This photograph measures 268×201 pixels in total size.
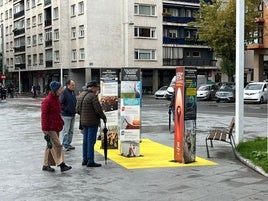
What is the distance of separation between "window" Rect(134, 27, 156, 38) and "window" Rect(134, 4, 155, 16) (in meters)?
1.99

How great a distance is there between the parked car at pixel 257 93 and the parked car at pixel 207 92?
6248 mm

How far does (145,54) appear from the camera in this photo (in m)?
62.3

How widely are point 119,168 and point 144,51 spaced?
174 ft

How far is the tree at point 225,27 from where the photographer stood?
46281mm

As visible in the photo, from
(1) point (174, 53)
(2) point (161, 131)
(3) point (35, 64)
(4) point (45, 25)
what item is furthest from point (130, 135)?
(3) point (35, 64)

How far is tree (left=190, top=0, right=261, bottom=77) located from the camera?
152 feet

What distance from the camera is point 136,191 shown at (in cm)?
757

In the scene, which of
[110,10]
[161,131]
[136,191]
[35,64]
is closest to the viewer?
[136,191]

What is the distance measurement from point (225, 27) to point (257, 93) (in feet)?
35.9

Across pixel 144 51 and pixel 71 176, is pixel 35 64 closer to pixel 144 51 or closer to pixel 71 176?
pixel 144 51

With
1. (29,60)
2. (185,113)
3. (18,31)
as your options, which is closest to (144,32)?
(29,60)

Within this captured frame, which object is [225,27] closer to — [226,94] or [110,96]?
[226,94]

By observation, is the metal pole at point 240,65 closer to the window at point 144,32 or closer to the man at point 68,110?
the man at point 68,110

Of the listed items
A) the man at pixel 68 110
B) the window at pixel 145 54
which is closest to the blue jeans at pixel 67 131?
the man at pixel 68 110
